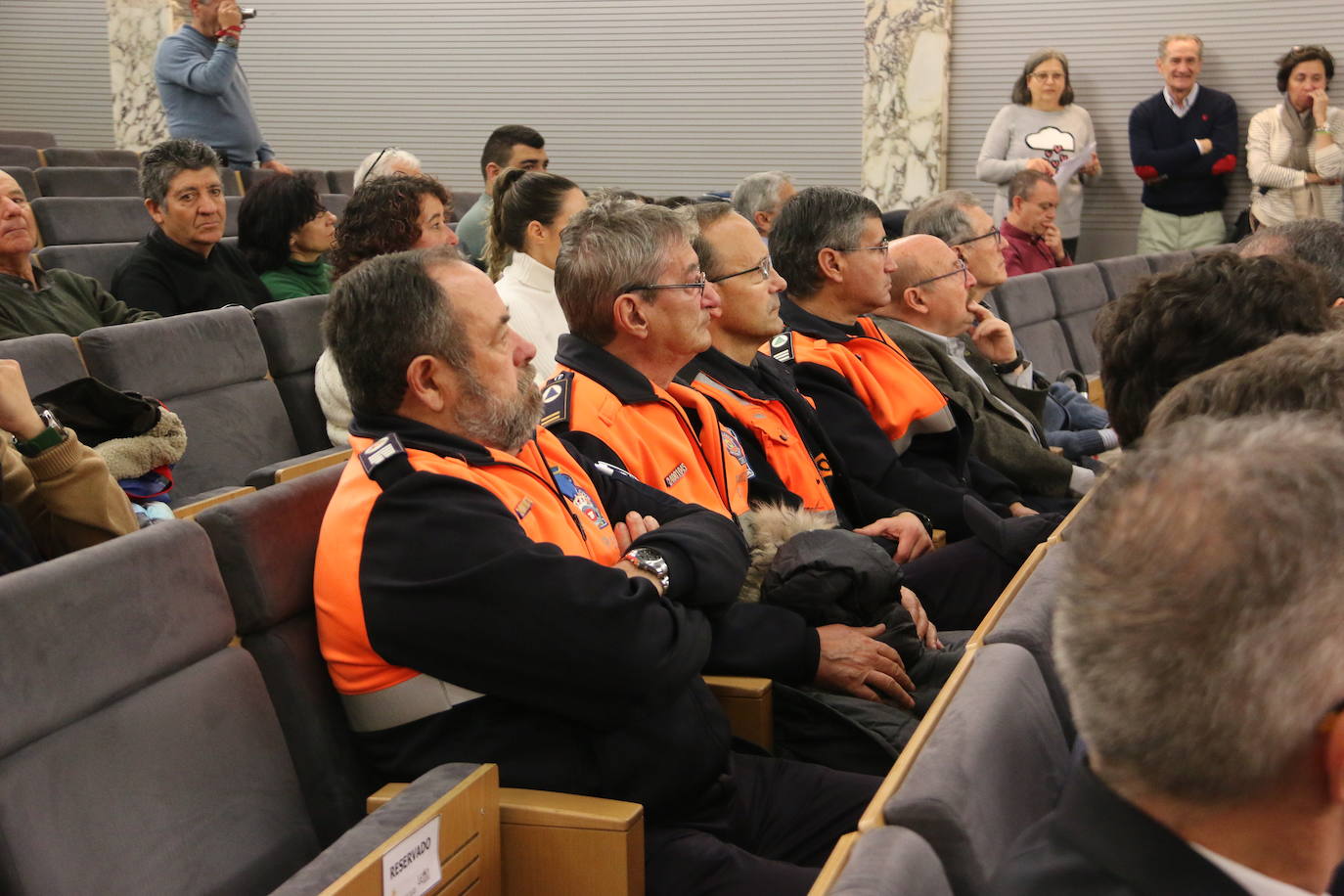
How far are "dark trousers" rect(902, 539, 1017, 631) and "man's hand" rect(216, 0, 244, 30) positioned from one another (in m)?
4.63

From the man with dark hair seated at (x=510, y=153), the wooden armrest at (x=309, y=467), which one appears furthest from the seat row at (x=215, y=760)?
the man with dark hair seated at (x=510, y=153)

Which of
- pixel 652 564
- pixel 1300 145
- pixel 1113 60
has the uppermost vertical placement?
pixel 1113 60

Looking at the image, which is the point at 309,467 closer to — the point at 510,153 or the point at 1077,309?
the point at 510,153

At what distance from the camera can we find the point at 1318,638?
2.30ft

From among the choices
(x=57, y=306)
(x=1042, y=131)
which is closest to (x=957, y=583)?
(x=57, y=306)

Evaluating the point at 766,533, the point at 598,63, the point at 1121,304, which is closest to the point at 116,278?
the point at 766,533

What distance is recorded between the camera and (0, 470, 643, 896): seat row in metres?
1.22

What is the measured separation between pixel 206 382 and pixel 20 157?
446 centimetres

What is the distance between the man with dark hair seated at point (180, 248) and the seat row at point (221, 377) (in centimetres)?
70

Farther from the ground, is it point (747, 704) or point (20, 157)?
point (20, 157)

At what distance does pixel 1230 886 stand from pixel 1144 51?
23.8 ft

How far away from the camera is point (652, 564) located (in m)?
1.70

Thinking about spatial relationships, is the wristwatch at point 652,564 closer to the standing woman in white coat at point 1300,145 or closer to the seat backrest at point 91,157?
the standing woman in white coat at point 1300,145

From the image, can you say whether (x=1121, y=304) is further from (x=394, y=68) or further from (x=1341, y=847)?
(x=394, y=68)
